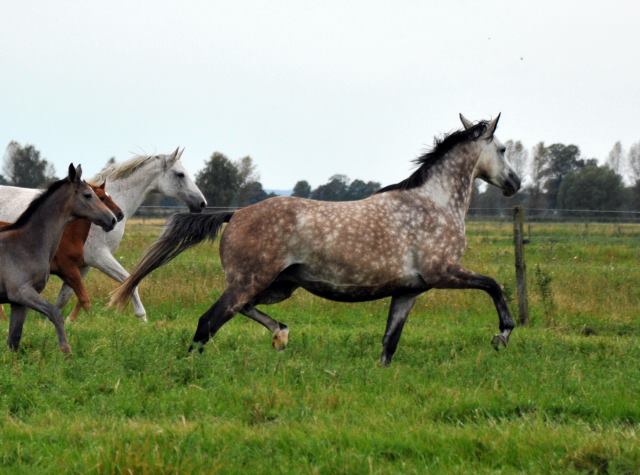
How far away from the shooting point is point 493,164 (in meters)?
9.64

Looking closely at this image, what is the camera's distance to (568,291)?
1538 centimetres

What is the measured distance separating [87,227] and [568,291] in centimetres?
798

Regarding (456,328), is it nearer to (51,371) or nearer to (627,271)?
(51,371)

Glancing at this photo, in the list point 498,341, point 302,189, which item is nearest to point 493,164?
point 498,341

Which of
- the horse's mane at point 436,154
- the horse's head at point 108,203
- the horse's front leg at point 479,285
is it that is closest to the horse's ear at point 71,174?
the horse's head at point 108,203

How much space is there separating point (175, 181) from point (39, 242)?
472 cm

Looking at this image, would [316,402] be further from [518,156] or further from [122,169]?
[518,156]

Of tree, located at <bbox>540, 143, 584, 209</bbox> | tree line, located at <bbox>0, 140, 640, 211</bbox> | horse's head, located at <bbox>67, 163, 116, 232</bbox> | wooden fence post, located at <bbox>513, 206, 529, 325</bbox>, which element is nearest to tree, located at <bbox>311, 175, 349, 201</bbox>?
tree line, located at <bbox>0, 140, 640, 211</bbox>

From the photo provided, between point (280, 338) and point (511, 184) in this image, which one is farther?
point (511, 184)

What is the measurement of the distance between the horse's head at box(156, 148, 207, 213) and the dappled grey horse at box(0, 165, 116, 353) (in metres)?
4.02

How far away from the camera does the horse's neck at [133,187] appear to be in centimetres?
1285

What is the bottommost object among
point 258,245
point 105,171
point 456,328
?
point 456,328

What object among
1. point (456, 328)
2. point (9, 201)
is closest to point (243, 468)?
point (456, 328)

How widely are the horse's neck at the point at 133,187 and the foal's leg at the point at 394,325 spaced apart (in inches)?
205
